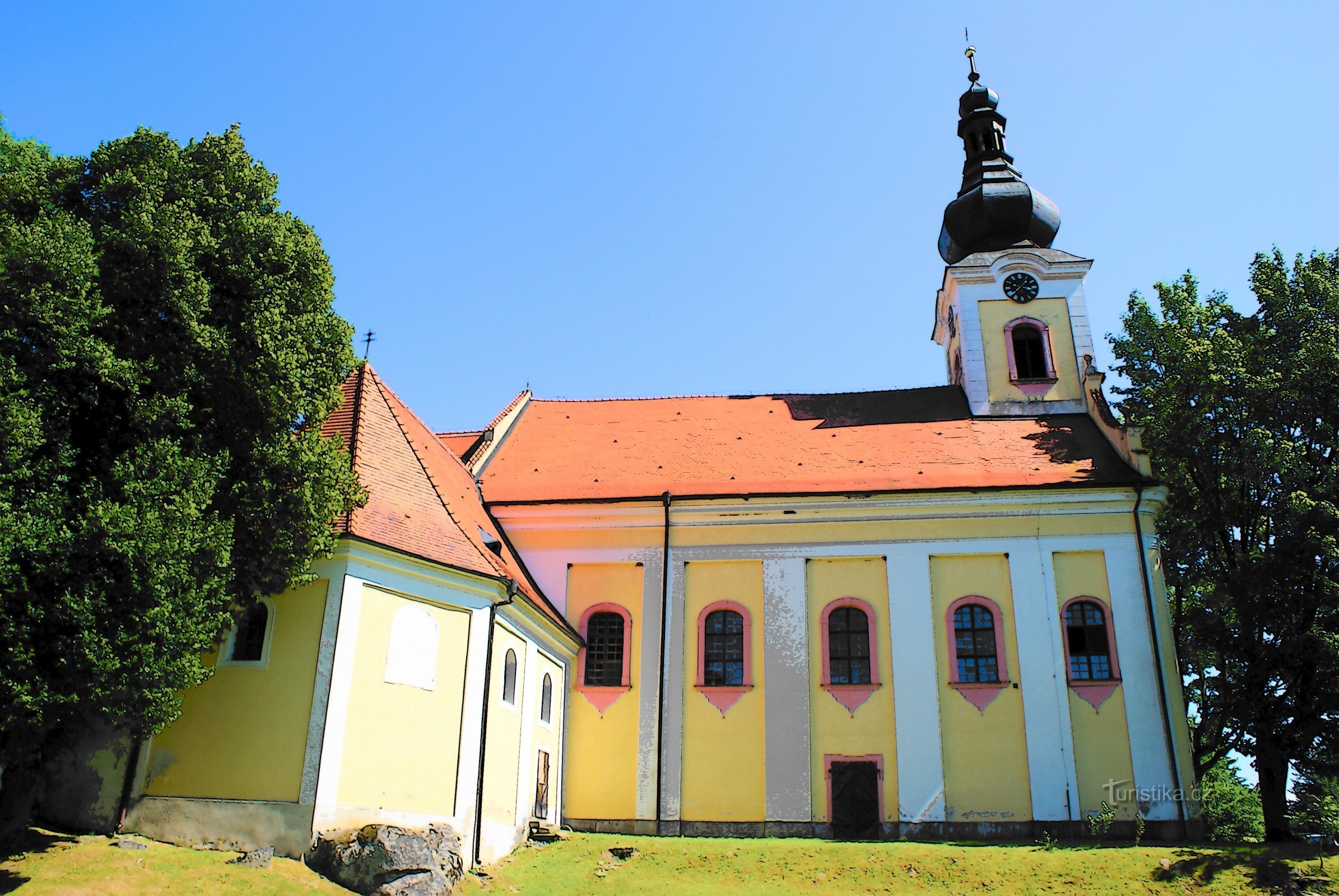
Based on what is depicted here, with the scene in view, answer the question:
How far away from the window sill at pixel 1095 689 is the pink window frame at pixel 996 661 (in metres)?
1.33

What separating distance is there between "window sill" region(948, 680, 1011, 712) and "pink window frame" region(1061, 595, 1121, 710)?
1.30m

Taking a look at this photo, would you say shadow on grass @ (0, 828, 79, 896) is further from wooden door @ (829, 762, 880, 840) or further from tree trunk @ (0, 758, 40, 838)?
wooden door @ (829, 762, 880, 840)

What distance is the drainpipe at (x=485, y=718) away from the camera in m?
15.3

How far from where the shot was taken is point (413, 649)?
1530 centimetres

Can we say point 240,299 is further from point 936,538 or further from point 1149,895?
point 1149,895

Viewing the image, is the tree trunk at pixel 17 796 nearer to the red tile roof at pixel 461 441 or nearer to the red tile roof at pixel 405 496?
the red tile roof at pixel 405 496

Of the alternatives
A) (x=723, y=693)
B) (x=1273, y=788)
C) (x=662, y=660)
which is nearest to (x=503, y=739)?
(x=662, y=660)

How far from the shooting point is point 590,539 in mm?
21422

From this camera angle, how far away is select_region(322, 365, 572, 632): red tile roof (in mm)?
15805

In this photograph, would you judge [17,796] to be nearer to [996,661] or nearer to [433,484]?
[433,484]

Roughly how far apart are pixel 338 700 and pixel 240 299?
589cm

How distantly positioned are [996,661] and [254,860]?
45.7ft

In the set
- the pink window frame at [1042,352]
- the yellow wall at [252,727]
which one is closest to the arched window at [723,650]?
the yellow wall at [252,727]

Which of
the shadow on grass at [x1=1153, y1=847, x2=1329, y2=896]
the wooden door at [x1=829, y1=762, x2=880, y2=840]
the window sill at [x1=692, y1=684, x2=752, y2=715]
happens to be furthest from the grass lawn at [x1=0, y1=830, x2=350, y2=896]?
the shadow on grass at [x1=1153, y1=847, x2=1329, y2=896]
